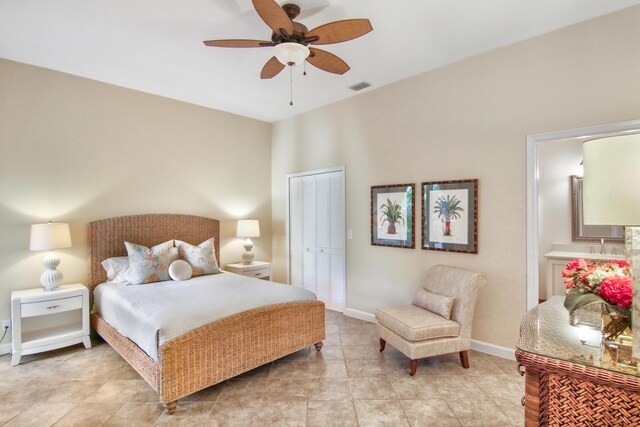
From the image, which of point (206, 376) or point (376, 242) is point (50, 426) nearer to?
point (206, 376)

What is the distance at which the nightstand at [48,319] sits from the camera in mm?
2977

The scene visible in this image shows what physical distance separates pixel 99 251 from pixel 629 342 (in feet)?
14.5

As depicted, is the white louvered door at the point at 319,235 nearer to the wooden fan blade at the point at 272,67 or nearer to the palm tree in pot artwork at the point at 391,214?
the palm tree in pot artwork at the point at 391,214

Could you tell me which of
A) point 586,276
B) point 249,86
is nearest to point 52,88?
point 249,86

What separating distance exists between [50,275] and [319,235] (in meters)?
3.11

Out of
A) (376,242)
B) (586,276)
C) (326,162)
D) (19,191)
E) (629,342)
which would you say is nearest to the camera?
(629,342)

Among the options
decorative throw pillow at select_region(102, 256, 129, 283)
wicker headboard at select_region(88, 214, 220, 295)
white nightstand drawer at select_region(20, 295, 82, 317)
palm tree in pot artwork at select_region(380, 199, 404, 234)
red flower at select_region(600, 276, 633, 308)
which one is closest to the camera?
red flower at select_region(600, 276, 633, 308)

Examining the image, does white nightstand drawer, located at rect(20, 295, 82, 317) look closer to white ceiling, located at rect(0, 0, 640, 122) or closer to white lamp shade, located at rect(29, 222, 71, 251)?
white lamp shade, located at rect(29, 222, 71, 251)

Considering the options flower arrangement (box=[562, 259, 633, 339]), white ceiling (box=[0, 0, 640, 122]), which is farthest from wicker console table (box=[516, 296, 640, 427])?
white ceiling (box=[0, 0, 640, 122])

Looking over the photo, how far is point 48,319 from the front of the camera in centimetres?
342

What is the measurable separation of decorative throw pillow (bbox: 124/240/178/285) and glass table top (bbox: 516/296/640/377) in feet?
11.2

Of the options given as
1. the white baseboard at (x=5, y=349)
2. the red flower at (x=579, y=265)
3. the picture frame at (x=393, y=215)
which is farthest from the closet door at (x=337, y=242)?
the white baseboard at (x=5, y=349)

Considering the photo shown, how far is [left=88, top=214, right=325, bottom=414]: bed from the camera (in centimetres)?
227

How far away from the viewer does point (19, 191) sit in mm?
3287
